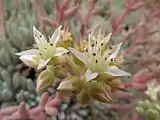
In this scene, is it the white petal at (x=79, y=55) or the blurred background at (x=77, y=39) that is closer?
the white petal at (x=79, y=55)

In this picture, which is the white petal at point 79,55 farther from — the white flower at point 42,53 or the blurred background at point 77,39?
the blurred background at point 77,39

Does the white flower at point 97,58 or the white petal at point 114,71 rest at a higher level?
the white flower at point 97,58

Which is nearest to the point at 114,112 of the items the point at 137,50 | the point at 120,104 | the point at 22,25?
the point at 120,104

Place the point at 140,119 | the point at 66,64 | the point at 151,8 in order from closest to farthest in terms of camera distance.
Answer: the point at 66,64
the point at 140,119
the point at 151,8

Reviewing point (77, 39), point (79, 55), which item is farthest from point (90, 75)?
point (77, 39)

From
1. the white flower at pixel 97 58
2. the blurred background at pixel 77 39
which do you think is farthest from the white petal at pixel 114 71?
the blurred background at pixel 77 39

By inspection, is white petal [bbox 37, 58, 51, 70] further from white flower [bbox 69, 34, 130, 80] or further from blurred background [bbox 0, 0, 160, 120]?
blurred background [bbox 0, 0, 160, 120]

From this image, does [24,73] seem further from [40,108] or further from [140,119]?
[140,119]

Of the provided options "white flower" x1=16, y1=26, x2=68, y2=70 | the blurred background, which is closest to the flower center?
"white flower" x1=16, y1=26, x2=68, y2=70
